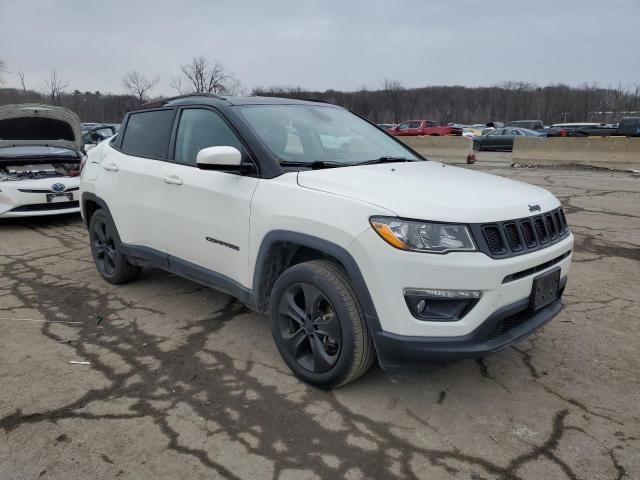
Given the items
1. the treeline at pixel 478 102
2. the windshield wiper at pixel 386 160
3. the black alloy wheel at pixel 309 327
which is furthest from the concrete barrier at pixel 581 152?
the treeline at pixel 478 102

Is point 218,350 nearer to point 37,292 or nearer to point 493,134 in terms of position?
point 37,292

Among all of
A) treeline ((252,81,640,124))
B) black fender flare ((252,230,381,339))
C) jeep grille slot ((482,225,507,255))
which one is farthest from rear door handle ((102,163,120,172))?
treeline ((252,81,640,124))

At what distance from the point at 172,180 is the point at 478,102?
9898 centimetres

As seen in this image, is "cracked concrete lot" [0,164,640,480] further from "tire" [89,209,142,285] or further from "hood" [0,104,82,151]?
"hood" [0,104,82,151]

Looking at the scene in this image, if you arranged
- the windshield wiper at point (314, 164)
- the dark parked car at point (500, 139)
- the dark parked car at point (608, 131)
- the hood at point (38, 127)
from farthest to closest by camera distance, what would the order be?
1. the dark parked car at point (500, 139)
2. the dark parked car at point (608, 131)
3. the hood at point (38, 127)
4. the windshield wiper at point (314, 164)

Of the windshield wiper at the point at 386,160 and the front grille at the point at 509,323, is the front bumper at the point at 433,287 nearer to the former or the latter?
the front grille at the point at 509,323

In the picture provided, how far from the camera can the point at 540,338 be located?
12.6 feet

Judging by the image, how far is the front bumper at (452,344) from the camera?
2611mm

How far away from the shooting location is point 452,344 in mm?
2611

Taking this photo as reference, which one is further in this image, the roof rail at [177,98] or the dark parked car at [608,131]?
the dark parked car at [608,131]

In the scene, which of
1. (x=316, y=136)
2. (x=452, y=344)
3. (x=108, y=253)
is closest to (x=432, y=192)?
(x=452, y=344)

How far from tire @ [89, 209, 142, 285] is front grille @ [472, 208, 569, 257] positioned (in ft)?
11.1

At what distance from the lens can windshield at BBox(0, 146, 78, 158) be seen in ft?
25.9

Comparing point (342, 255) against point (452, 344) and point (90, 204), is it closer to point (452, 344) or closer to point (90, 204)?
point (452, 344)
